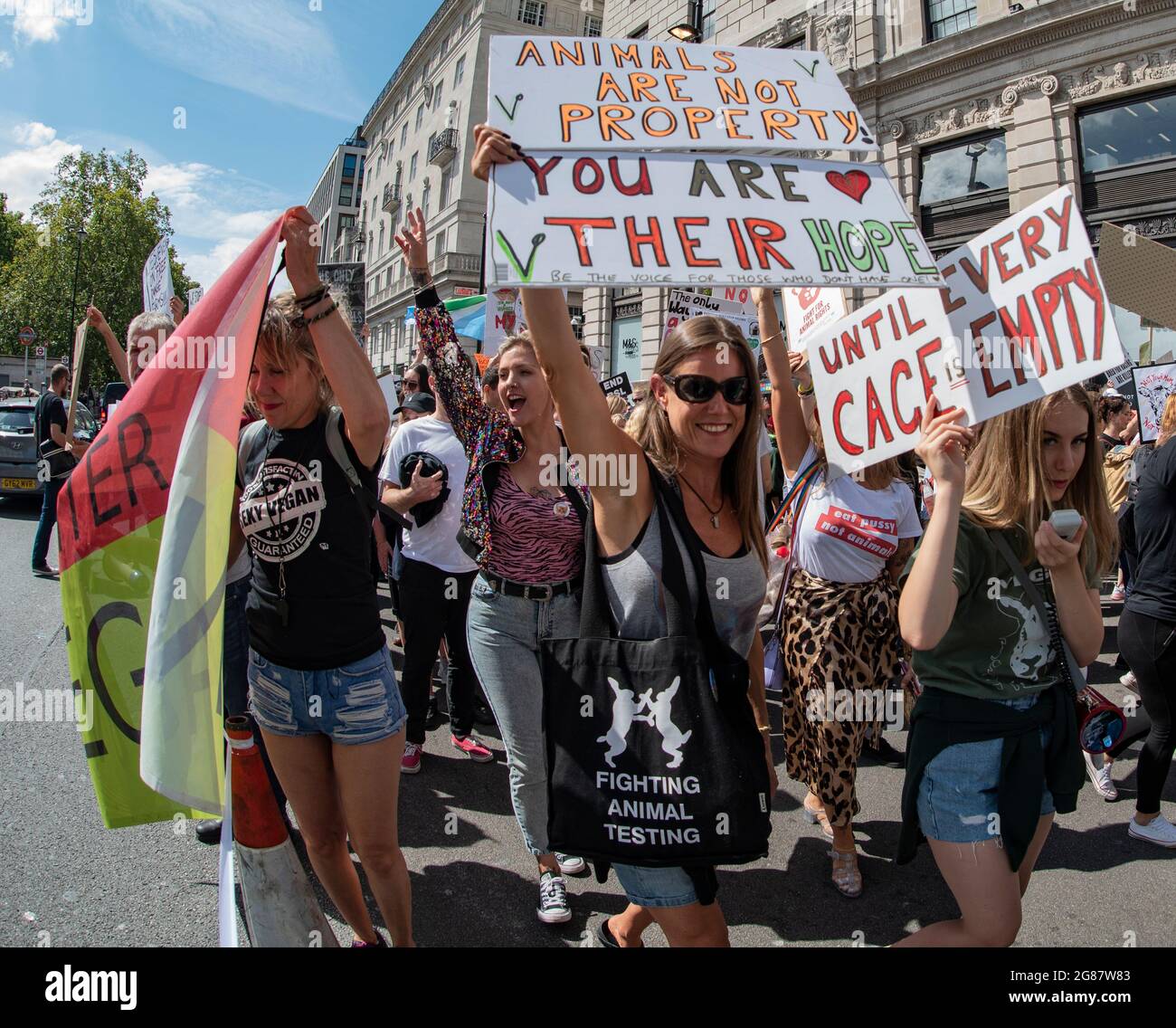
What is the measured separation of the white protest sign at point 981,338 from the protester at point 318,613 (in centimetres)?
150

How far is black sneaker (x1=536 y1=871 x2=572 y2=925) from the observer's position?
2939mm

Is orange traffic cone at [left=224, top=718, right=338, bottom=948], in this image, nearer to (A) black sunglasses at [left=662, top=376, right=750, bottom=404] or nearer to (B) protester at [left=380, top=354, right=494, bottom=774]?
(A) black sunglasses at [left=662, top=376, right=750, bottom=404]

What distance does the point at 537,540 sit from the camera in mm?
2867

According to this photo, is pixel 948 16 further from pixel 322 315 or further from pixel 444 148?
pixel 444 148

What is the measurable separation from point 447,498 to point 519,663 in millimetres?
1699

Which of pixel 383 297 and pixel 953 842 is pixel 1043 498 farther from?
pixel 383 297

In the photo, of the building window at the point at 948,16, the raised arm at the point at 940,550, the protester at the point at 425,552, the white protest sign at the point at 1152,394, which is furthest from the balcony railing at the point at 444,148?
the raised arm at the point at 940,550

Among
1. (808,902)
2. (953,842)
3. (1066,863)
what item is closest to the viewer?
(953,842)

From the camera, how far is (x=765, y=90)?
2266 millimetres

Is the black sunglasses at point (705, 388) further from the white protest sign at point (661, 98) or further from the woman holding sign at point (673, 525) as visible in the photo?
the white protest sign at point (661, 98)

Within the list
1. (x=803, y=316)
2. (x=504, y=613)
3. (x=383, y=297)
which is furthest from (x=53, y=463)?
(x=383, y=297)

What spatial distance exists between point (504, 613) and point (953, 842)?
1.66m

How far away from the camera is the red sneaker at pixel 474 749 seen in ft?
15.0

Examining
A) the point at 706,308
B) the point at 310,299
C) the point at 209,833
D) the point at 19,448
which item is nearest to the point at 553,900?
the point at 209,833
